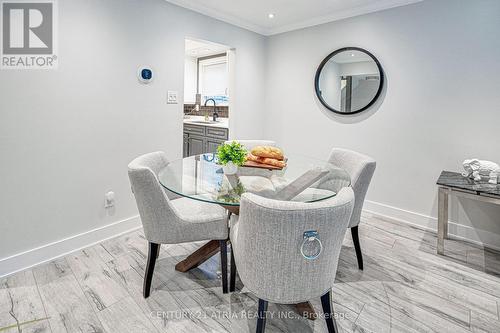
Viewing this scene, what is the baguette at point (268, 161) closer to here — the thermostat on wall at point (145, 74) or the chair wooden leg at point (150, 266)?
the chair wooden leg at point (150, 266)

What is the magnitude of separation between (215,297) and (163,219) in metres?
0.63

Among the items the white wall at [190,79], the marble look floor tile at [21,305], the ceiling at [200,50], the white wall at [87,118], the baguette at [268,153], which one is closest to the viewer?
the marble look floor tile at [21,305]

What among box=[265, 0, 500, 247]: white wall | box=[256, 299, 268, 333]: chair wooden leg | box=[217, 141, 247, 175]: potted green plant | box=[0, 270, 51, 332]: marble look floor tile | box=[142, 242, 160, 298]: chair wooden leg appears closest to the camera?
box=[256, 299, 268, 333]: chair wooden leg

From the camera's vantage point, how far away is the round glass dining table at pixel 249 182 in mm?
1663

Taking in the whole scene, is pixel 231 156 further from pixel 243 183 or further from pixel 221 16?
pixel 221 16


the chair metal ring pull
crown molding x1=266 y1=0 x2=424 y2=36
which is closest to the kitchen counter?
crown molding x1=266 y1=0 x2=424 y2=36

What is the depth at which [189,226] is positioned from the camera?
1.81 metres

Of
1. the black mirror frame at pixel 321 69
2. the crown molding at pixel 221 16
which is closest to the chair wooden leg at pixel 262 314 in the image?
the black mirror frame at pixel 321 69

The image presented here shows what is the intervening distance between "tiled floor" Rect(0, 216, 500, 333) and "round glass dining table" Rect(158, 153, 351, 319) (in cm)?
26

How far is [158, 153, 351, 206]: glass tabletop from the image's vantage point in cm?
167

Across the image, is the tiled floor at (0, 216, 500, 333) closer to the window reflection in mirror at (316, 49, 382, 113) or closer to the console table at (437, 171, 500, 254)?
the console table at (437, 171, 500, 254)

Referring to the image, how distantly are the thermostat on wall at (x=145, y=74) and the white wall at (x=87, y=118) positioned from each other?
0.06 meters

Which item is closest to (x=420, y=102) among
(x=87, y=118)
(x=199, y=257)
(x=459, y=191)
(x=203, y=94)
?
(x=459, y=191)

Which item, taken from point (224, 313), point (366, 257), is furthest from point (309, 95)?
point (224, 313)
